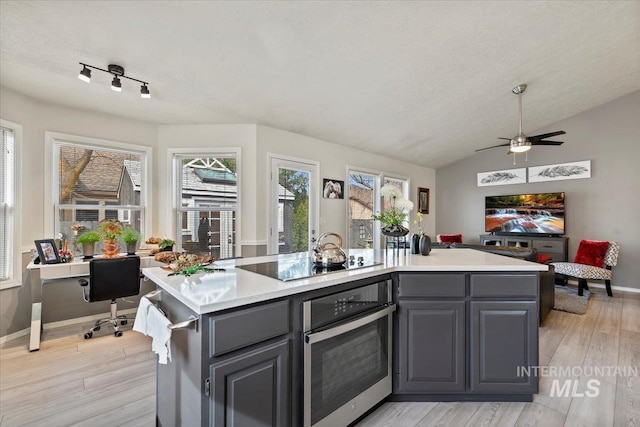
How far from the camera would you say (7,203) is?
9.79ft

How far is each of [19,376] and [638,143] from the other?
8.71 metres

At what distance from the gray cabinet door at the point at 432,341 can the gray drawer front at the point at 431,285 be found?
57mm

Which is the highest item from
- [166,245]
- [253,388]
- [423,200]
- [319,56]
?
[319,56]

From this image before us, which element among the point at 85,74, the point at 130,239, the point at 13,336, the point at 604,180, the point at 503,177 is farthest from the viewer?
the point at 503,177

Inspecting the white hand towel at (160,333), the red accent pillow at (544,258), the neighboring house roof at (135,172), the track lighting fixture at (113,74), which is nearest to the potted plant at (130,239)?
the neighboring house roof at (135,172)

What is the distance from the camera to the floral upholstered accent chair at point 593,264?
466cm

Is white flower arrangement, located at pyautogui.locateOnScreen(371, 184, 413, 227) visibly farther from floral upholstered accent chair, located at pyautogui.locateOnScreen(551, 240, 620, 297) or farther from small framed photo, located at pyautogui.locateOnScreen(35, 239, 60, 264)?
floral upholstered accent chair, located at pyautogui.locateOnScreen(551, 240, 620, 297)

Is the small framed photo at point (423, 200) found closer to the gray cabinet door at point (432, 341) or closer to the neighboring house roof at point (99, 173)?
the gray cabinet door at point (432, 341)

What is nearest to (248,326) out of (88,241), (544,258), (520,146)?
(88,241)

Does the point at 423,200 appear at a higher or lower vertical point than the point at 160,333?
higher

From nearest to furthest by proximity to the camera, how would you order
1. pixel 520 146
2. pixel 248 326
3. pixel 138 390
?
pixel 248 326 < pixel 138 390 < pixel 520 146

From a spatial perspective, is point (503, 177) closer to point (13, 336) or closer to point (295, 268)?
point (295, 268)

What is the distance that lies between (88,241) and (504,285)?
4.10 m

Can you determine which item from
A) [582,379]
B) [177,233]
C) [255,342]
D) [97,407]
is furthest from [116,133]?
[582,379]
